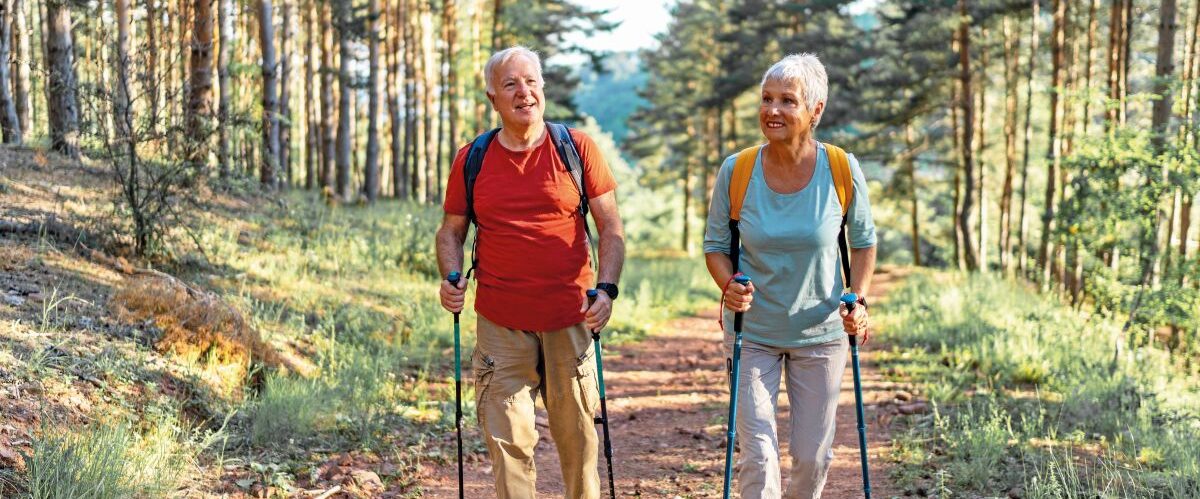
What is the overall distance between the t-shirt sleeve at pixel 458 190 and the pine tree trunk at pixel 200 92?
5.26 metres

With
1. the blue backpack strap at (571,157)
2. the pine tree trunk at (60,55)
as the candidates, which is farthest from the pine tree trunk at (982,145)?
the blue backpack strap at (571,157)

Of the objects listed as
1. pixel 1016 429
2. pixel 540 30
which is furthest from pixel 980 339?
pixel 540 30

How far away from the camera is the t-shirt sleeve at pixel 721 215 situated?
388 centimetres

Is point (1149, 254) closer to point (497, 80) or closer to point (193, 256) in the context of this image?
point (497, 80)

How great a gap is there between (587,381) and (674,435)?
3248 millimetres

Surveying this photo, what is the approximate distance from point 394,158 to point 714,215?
75.0 feet

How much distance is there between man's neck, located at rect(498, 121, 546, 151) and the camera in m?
4.00

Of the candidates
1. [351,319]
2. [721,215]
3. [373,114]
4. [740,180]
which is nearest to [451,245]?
[721,215]

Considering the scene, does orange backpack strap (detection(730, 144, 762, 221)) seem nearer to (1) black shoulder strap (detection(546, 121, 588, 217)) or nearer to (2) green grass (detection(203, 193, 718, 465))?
(1) black shoulder strap (detection(546, 121, 588, 217))

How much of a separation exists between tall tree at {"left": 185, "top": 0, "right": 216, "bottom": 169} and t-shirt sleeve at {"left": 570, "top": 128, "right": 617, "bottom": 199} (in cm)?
564

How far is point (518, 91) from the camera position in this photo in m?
3.94

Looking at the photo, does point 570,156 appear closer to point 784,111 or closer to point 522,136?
point 522,136

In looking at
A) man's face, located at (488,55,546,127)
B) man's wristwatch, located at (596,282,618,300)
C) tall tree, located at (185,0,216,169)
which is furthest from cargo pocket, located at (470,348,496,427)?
tall tree, located at (185,0,216,169)

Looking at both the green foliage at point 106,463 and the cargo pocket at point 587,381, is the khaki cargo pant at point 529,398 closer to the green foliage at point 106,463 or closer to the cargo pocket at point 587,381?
the cargo pocket at point 587,381
